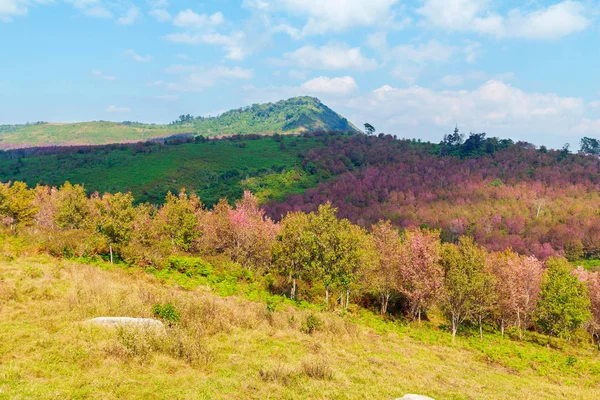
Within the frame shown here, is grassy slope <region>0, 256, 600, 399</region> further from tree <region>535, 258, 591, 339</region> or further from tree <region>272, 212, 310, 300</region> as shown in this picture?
tree <region>535, 258, 591, 339</region>

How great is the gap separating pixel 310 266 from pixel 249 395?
63.6 feet

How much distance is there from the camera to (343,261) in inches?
1189

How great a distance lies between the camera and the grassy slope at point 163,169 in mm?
118938

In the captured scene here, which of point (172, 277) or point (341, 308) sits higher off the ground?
point (172, 277)

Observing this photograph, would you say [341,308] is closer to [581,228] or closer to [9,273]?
[9,273]

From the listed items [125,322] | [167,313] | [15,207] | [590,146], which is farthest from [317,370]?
[590,146]

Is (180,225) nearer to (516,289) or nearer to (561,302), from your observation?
(516,289)

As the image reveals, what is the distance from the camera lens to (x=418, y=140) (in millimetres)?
196875

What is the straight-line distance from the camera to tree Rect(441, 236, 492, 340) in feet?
107

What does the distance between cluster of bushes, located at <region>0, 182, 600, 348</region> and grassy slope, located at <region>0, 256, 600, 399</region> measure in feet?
20.3

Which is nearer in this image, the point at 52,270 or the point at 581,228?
the point at 52,270

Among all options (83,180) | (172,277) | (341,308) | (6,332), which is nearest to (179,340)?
(6,332)

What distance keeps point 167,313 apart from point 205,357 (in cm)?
448

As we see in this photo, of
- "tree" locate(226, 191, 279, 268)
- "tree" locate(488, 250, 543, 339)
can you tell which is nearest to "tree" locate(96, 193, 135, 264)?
"tree" locate(226, 191, 279, 268)
